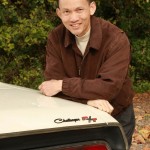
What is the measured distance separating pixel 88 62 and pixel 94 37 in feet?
0.52

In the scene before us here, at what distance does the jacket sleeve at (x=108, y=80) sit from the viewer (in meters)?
3.02

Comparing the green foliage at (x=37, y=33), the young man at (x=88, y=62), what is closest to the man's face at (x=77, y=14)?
the young man at (x=88, y=62)

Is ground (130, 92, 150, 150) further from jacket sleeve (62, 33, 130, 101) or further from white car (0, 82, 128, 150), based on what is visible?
white car (0, 82, 128, 150)

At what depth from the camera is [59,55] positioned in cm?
338

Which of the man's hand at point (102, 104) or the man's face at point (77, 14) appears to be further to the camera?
the man's face at point (77, 14)

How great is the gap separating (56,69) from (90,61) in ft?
0.79

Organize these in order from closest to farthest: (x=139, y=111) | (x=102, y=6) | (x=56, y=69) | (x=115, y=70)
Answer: (x=115, y=70), (x=56, y=69), (x=139, y=111), (x=102, y=6)

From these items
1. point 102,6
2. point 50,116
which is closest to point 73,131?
point 50,116

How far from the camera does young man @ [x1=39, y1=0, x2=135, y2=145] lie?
120 inches

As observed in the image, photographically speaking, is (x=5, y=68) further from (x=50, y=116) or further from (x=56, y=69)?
(x=50, y=116)

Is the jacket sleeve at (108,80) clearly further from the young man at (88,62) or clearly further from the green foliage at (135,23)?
the green foliage at (135,23)

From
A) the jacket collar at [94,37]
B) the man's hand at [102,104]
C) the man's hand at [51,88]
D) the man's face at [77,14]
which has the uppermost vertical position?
the man's face at [77,14]

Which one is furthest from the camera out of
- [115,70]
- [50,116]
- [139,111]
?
[139,111]

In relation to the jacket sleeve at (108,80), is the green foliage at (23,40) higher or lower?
lower
